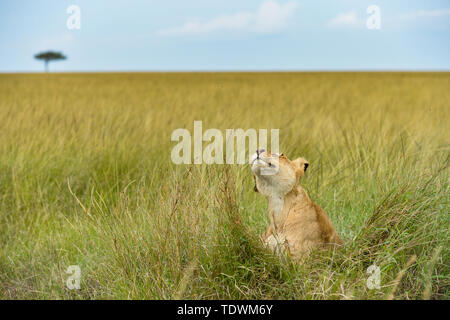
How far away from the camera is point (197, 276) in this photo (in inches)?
88.2

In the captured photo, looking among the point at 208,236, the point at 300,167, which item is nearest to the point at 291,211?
the point at 300,167

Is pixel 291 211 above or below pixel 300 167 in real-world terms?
below

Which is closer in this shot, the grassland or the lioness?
the lioness

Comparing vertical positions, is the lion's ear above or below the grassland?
above

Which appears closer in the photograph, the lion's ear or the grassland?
the lion's ear

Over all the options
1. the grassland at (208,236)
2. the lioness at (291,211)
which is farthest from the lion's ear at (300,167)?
the grassland at (208,236)

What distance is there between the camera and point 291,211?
6.35 feet

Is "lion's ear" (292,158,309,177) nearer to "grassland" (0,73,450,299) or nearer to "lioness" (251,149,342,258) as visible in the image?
"lioness" (251,149,342,258)

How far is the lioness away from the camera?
1876 millimetres

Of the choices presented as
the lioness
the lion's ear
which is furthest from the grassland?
the lion's ear

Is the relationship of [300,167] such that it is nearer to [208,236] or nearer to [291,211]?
[291,211]
